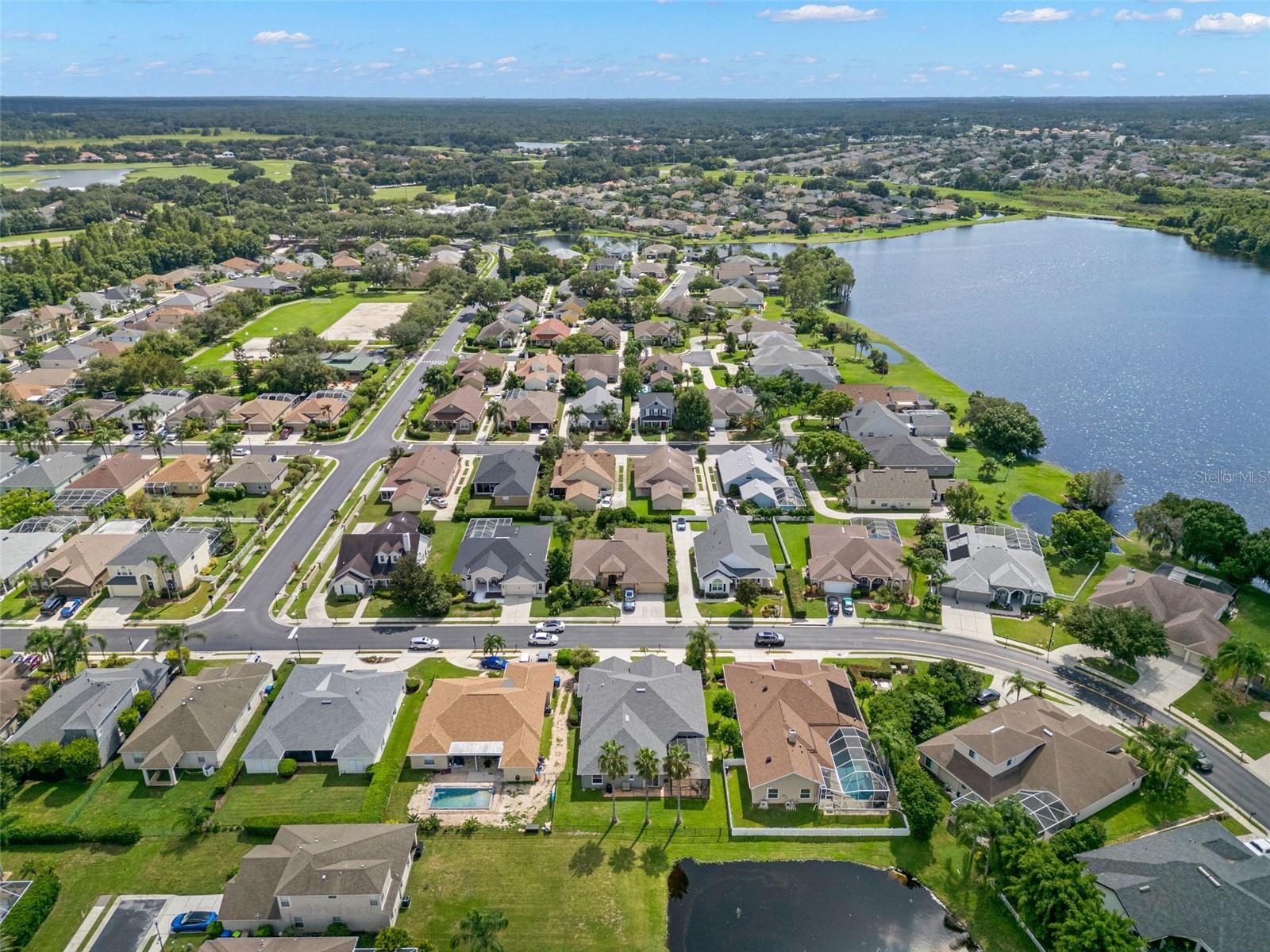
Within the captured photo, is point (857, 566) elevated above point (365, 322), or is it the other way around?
point (365, 322)

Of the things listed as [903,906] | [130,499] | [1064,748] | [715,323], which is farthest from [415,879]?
[715,323]

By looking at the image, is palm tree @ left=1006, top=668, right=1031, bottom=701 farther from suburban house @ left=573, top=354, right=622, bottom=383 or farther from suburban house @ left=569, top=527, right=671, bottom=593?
suburban house @ left=573, top=354, right=622, bottom=383

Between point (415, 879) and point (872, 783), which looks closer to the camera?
point (415, 879)

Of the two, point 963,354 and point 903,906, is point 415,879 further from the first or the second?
point 963,354

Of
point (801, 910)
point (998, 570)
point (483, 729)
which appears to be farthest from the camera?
point (998, 570)

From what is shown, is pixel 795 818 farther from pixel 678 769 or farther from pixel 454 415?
pixel 454 415

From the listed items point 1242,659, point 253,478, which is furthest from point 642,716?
point 253,478
